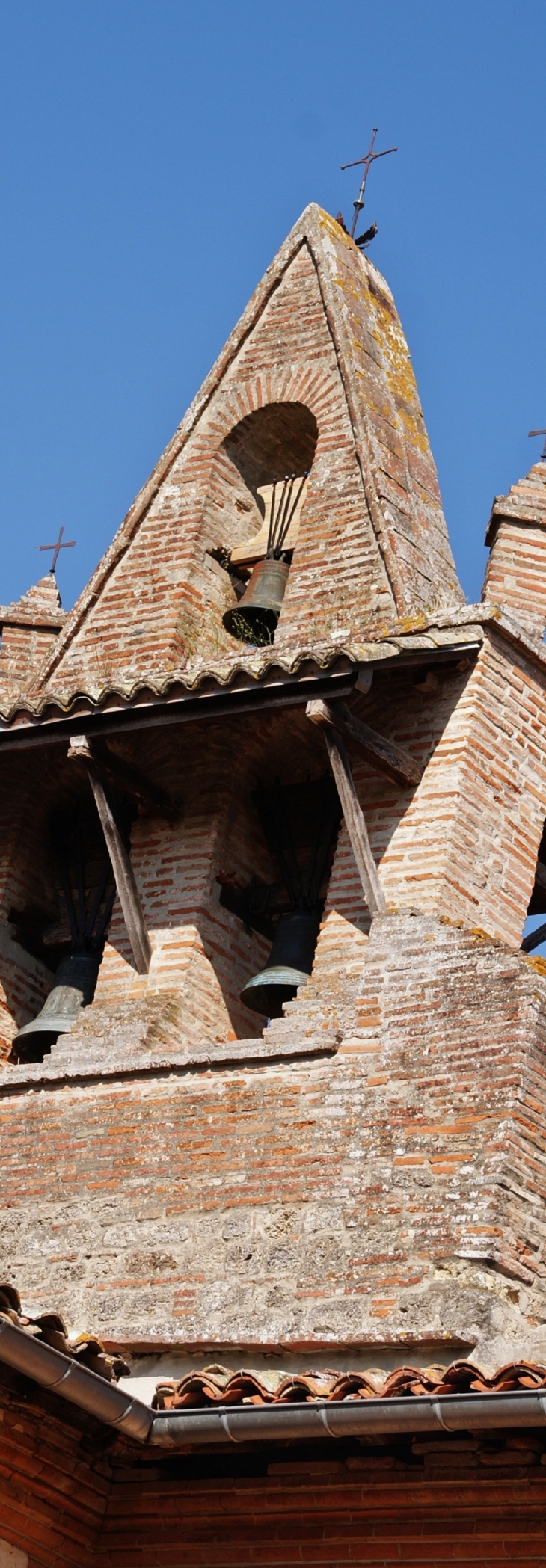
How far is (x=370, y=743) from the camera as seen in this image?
10.2 m

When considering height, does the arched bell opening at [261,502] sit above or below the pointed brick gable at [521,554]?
above

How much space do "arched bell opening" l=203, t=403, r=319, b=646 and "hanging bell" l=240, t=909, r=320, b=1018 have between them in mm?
1977

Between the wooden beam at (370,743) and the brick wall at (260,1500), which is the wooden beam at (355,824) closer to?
the wooden beam at (370,743)

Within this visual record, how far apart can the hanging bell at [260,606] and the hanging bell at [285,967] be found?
6.19 ft

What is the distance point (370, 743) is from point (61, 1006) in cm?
214

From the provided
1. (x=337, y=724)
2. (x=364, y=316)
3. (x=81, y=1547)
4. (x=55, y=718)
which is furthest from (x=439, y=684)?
(x=81, y=1547)

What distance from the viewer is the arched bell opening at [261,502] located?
12.2m

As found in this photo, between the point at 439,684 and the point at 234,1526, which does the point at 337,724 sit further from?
the point at 234,1526

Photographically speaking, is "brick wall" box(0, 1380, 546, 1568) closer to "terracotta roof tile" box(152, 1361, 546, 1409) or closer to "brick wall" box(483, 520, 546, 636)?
"terracotta roof tile" box(152, 1361, 546, 1409)

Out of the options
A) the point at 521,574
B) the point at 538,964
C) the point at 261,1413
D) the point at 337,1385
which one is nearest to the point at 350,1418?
the point at 337,1385

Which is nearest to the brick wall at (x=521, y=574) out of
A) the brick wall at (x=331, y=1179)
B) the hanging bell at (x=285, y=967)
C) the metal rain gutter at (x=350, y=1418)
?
the hanging bell at (x=285, y=967)

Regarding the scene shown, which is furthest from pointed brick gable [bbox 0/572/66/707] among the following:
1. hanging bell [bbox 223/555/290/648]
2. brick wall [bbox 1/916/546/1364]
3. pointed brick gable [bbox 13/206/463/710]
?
brick wall [bbox 1/916/546/1364]

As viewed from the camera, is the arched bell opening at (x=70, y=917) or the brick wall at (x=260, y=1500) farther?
the arched bell opening at (x=70, y=917)

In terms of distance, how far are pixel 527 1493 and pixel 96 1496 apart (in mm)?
1693
